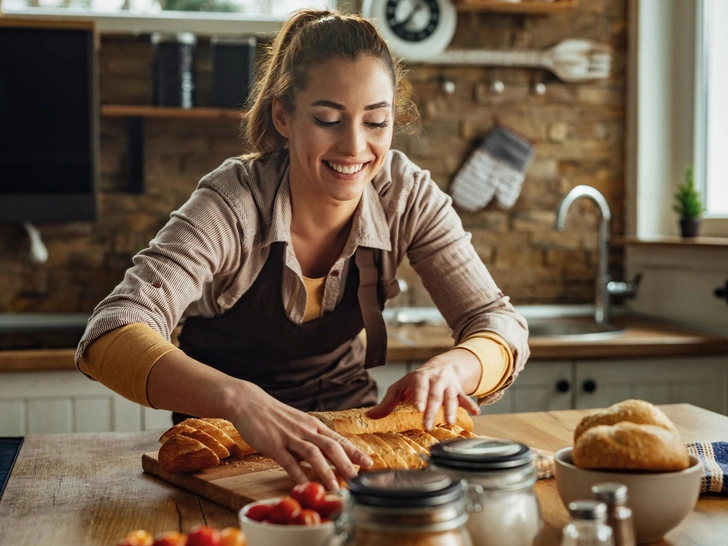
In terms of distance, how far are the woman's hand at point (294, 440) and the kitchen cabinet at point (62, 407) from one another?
140 centimetres

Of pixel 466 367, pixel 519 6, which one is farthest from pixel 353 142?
pixel 519 6

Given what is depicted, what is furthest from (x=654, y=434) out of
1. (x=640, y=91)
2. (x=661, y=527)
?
(x=640, y=91)

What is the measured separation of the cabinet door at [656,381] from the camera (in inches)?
106

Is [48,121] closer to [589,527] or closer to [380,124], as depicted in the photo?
[380,124]

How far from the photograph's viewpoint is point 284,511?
89 centimetres

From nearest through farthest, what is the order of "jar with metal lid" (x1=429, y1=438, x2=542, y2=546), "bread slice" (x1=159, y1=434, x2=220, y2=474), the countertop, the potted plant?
1. "jar with metal lid" (x1=429, y1=438, x2=542, y2=546)
2. "bread slice" (x1=159, y1=434, x2=220, y2=474)
3. the countertop
4. the potted plant

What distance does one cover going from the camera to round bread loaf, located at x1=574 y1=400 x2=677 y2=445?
1036mm

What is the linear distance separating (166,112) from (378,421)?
1825 millimetres

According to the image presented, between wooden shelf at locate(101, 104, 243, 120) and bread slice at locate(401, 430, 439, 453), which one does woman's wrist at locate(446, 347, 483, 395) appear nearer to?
bread slice at locate(401, 430, 439, 453)

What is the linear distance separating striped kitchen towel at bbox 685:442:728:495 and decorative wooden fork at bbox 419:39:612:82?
6.89 feet

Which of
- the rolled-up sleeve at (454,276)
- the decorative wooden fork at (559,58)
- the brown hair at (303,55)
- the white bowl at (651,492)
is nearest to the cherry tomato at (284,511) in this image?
the white bowl at (651,492)

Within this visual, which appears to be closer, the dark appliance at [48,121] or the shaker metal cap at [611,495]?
the shaker metal cap at [611,495]

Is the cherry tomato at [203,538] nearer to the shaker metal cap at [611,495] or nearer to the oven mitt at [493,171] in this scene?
the shaker metal cap at [611,495]

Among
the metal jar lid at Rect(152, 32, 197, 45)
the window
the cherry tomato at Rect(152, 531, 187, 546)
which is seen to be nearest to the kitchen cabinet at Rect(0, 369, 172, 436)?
the metal jar lid at Rect(152, 32, 197, 45)
